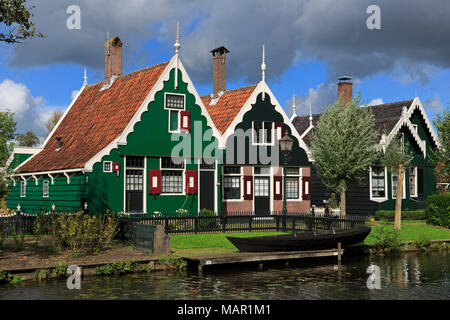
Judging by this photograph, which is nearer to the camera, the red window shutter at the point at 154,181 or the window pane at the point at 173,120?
the red window shutter at the point at 154,181

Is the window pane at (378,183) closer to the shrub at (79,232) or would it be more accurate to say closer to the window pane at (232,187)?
the window pane at (232,187)

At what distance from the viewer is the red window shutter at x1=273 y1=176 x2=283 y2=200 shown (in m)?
32.6

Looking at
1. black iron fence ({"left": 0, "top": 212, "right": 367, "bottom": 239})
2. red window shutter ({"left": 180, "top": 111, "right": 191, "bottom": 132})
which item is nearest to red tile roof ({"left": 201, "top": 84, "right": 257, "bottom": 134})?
red window shutter ({"left": 180, "top": 111, "right": 191, "bottom": 132})

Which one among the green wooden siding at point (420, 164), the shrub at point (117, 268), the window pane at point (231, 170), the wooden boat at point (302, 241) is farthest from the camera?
the green wooden siding at point (420, 164)

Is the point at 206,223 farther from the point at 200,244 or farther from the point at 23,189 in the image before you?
the point at 23,189

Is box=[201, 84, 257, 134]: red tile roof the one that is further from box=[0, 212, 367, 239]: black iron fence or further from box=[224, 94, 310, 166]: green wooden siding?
box=[0, 212, 367, 239]: black iron fence

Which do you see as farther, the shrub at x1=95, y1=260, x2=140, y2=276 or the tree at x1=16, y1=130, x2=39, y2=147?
the tree at x1=16, y1=130, x2=39, y2=147

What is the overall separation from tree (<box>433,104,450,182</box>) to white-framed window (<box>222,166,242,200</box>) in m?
15.1

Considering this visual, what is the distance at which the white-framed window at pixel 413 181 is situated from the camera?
3962 centimetres

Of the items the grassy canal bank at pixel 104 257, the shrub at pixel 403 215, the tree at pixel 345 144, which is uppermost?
the tree at pixel 345 144

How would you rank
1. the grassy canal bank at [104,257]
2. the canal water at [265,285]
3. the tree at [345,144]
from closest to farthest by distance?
1. the canal water at [265,285]
2. the grassy canal bank at [104,257]
3. the tree at [345,144]

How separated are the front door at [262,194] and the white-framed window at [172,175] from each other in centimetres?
527

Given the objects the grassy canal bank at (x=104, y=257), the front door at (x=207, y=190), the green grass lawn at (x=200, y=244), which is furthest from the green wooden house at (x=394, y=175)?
the green grass lawn at (x=200, y=244)
